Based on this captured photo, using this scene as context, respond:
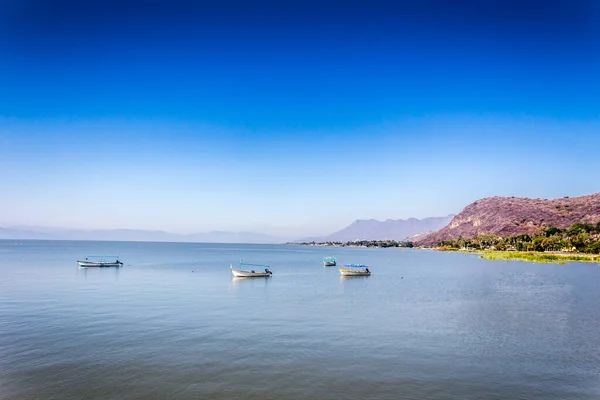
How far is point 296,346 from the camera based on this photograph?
87.9 feet

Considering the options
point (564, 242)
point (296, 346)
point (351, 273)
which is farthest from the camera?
point (564, 242)

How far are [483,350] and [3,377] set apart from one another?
29015 mm

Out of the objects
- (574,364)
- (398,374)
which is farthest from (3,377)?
(574,364)

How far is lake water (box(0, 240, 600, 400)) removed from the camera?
19.6m

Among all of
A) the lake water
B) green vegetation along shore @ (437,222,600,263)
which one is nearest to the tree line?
green vegetation along shore @ (437,222,600,263)

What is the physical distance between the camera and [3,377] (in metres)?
20.3

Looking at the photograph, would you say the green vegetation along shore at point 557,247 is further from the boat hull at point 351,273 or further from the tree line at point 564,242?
the boat hull at point 351,273

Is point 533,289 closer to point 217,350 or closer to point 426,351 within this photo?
point 426,351

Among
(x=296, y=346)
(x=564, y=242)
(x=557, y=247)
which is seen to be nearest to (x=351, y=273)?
(x=296, y=346)

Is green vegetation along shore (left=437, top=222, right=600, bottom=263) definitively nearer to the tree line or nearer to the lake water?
the tree line

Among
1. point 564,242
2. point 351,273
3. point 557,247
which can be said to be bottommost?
point 557,247

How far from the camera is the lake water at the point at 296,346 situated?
19641mm

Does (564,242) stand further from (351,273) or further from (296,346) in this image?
(296,346)

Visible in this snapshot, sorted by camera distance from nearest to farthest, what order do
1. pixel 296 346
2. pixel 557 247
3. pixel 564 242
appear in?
pixel 296 346
pixel 564 242
pixel 557 247
